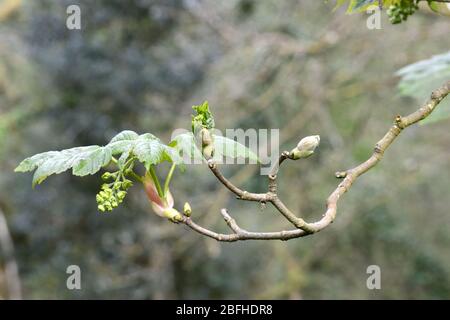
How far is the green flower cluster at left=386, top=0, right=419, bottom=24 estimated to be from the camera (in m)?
1.06

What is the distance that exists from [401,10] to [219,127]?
3616mm

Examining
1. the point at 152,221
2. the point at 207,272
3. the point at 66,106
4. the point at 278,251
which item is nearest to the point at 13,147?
the point at 66,106

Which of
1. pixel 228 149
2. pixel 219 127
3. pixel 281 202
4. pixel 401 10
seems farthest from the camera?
pixel 219 127

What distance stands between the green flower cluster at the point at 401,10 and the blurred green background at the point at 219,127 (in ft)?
10.9

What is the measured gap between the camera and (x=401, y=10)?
106cm

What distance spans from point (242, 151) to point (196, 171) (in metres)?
5.34

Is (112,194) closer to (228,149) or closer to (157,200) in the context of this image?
(157,200)

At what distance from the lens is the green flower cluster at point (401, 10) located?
106cm

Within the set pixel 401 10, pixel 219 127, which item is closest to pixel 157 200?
pixel 401 10

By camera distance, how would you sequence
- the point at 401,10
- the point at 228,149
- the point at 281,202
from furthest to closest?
the point at 401,10
the point at 228,149
the point at 281,202

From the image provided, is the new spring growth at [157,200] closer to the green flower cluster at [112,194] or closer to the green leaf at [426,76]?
the green flower cluster at [112,194]

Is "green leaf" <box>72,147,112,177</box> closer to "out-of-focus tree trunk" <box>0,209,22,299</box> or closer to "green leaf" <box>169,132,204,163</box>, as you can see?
"green leaf" <box>169,132,204,163</box>

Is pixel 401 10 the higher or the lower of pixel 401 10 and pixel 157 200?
the higher

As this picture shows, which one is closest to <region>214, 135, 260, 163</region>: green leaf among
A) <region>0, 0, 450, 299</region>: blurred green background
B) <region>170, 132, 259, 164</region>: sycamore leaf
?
<region>170, 132, 259, 164</region>: sycamore leaf
